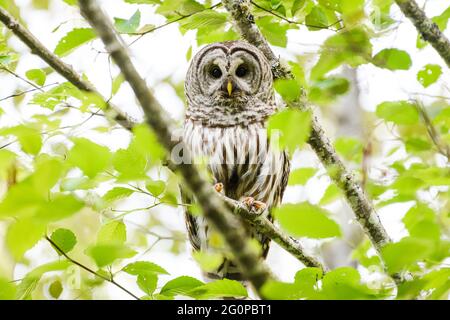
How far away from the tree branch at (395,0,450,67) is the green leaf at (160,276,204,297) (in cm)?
164

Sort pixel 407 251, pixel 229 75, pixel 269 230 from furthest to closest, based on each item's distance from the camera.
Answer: pixel 229 75
pixel 269 230
pixel 407 251

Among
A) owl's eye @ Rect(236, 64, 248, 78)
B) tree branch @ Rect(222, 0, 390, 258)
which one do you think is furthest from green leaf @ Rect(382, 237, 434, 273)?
owl's eye @ Rect(236, 64, 248, 78)

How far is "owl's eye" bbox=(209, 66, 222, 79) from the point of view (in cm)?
467

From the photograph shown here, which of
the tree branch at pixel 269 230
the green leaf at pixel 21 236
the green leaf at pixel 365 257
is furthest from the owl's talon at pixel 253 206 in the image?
the green leaf at pixel 21 236

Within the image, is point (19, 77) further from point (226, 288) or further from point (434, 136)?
point (434, 136)

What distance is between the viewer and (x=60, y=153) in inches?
85.4

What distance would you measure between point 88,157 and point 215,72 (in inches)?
133

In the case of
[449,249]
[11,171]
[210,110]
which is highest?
[210,110]

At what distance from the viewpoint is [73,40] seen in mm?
2504

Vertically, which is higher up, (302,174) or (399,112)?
(302,174)

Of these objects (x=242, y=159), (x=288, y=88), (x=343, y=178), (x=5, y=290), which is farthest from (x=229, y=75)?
(x=5, y=290)
